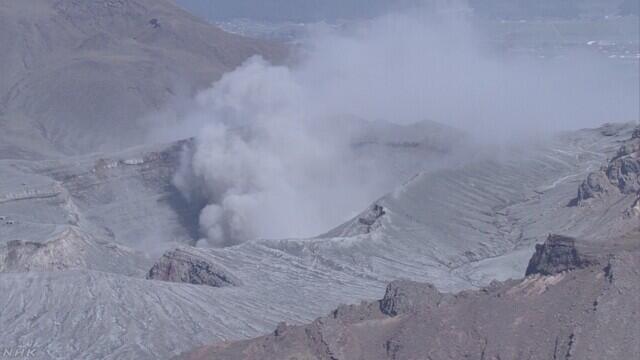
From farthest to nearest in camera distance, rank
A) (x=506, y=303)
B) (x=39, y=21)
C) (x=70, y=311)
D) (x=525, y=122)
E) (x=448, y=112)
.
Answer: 1. (x=39, y=21)
2. (x=448, y=112)
3. (x=525, y=122)
4. (x=70, y=311)
5. (x=506, y=303)

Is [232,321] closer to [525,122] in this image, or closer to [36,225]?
[36,225]

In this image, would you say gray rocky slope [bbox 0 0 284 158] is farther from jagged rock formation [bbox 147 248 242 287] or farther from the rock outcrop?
the rock outcrop

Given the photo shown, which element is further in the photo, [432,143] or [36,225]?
[432,143]

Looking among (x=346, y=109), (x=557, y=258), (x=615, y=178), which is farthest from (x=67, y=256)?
(x=346, y=109)

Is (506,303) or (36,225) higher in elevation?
(506,303)

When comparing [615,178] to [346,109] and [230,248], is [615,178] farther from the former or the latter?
[346,109]

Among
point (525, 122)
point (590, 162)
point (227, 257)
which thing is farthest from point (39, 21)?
point (227, 257)

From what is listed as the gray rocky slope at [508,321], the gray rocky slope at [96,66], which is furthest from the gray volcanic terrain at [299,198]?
the gray rocky slope at [96,66]
